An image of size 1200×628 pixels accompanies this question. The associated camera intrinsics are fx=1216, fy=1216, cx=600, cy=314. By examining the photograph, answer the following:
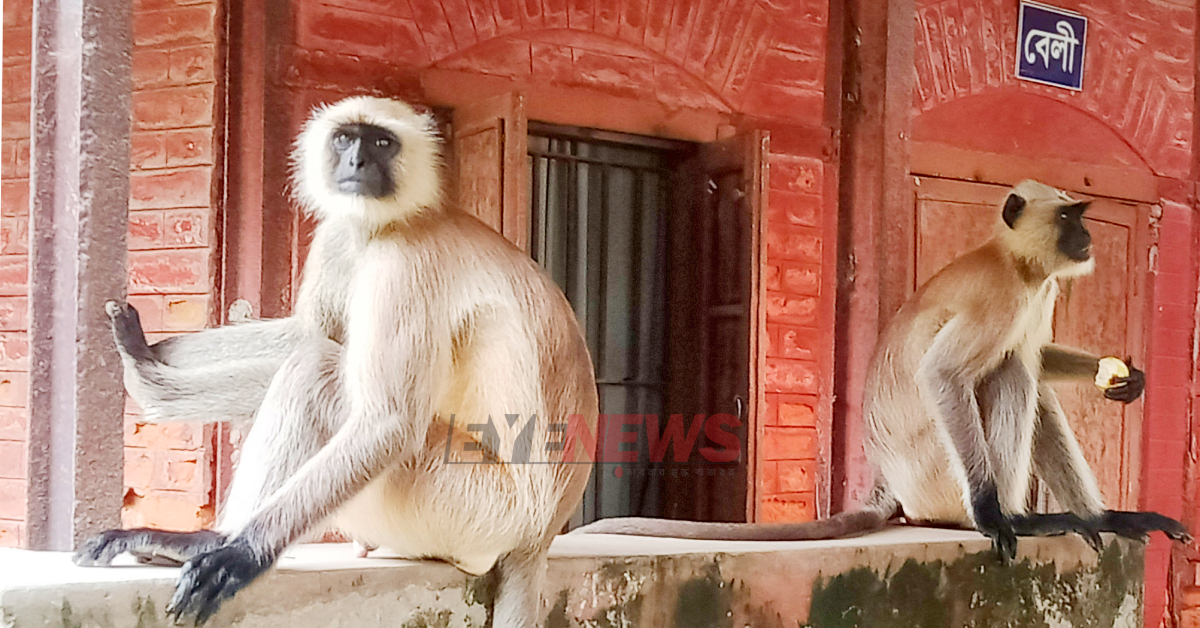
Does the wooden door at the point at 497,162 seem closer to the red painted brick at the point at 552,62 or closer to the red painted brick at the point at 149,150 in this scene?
the red painted brick at the point at 552,62

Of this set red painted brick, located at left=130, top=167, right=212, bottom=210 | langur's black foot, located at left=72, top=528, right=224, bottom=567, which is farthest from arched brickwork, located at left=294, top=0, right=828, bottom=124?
langur's black foot, located at left=72, top=528, right=224, bottom=567

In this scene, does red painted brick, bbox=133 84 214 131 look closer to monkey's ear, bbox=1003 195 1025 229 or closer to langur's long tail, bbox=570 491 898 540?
langur's long tail, bbox=570 491 898 540

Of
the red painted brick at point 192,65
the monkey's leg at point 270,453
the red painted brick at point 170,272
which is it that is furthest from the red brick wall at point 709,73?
the monkey's leg at point 270,453

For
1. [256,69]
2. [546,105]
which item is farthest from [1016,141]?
[256,69]

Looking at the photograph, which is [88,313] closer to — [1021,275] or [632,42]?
[632,42]

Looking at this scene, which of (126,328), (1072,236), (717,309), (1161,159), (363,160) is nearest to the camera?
(363,160)

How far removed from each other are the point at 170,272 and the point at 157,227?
125 millimetres

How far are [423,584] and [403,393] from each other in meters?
0.42

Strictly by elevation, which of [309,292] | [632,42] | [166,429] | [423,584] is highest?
[632,42]

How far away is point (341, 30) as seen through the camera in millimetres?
3201

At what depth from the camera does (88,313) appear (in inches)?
91.8

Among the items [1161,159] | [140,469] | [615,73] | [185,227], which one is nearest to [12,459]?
[140,469]

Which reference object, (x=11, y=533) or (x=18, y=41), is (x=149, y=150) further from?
(x=11, y=533)

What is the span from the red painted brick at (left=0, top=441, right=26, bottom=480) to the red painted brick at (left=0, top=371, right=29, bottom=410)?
0.11 m
